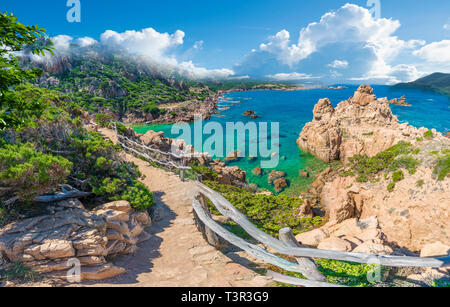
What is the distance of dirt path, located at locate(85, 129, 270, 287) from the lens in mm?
4129

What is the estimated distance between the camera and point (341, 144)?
87.5 feet

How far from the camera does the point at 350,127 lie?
27031mm

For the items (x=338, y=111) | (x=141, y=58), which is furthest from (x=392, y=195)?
(x=141, y=58)

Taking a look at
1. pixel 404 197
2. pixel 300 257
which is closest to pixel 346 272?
pixel 300 257

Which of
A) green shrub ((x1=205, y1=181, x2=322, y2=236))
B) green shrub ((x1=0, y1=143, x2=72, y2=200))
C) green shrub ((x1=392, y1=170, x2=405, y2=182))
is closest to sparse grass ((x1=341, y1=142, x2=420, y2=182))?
green shrub ((x1=392, y1=170, x2=405, y2=182))

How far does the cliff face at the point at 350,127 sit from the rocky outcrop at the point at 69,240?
78.0 ft

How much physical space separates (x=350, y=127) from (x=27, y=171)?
31.0 meters

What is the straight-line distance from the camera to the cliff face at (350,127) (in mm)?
24047

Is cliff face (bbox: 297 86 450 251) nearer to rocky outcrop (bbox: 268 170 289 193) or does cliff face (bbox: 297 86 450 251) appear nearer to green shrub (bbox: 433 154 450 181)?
green shrub (bbox: 433 154 450 181)

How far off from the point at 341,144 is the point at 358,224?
808 inches

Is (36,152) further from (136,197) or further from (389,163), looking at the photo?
(389,163)

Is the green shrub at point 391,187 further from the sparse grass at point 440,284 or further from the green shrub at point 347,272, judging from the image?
the sparse grass at point 440,284

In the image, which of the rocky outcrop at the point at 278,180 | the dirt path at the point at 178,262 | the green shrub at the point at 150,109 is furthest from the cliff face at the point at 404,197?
the green shrub at the point at 150,109
